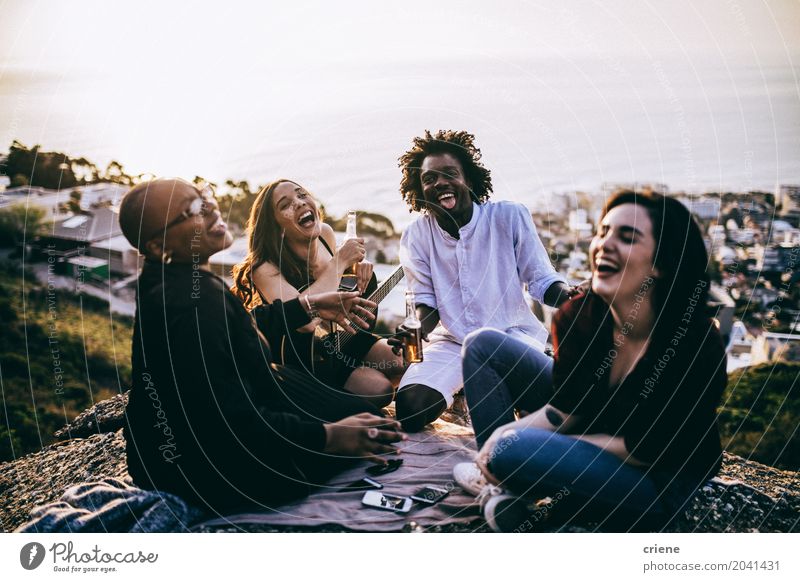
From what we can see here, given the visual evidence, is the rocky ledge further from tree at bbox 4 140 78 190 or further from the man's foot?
tree at bbox 4 140 78 190

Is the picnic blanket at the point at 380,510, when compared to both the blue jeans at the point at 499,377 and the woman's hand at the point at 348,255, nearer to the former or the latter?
the blue jeans at the point at 499,377

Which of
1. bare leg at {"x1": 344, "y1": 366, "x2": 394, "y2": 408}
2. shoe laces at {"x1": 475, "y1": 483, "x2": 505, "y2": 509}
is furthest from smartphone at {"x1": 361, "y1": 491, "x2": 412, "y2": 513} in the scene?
bare leg at {"x1": 344, "y1": 366, "x2": 394, "y2": 408}

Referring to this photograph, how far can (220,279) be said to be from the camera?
3.48m

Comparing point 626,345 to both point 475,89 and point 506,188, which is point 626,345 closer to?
point 506,188

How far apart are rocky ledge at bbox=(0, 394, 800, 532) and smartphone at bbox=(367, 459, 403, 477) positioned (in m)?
0.41

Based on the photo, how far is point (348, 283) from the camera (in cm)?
429

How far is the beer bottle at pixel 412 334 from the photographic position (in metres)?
4.27

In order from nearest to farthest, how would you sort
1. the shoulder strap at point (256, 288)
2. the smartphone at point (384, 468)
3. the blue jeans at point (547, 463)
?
the blue jeans at point (547, 463) → the smartphone at point (384, 468) → the shoulder strap at point (256, 288)

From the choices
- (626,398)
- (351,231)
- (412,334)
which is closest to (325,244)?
(351,231)

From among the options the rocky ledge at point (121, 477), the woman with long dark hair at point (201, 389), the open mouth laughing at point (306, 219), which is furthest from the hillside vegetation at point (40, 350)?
the open mouth laughing at point (306, 219)

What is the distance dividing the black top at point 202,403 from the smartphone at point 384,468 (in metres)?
0.46

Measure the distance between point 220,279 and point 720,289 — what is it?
2860 millimetres

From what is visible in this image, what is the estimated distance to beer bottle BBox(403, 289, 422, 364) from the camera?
427 centimetres
